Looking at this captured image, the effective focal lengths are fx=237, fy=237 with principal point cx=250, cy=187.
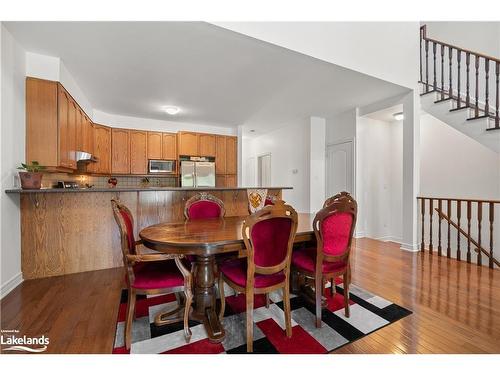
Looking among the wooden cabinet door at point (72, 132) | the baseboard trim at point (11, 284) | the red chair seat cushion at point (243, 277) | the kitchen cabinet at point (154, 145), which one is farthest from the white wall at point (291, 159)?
the baseboard trim at point (11, 284)

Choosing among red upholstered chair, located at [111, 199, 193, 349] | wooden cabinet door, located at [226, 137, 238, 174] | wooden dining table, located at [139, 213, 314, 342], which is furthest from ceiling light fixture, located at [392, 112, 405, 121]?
red upholstered chair, located at [111, 199, 193, 349]

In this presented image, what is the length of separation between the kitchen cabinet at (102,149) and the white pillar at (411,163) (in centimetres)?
558

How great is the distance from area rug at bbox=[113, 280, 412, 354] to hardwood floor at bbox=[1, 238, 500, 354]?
0.10 metres

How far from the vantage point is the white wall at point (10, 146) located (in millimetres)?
2249

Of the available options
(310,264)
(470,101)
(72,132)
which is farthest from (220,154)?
(470,101)

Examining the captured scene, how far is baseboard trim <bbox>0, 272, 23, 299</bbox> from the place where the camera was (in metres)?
2.20

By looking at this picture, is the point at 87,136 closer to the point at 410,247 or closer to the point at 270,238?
the point at 270,238

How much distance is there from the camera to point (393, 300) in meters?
2.18

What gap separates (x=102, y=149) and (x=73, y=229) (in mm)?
2428

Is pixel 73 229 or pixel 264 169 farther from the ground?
pixel 264 169
